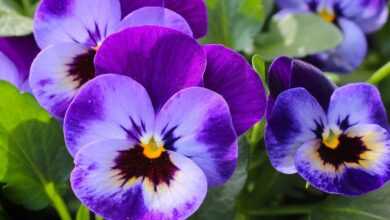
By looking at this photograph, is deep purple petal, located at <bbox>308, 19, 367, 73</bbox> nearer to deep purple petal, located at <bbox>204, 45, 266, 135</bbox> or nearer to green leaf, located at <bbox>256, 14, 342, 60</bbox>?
green leaf, located at <bbox>256, 14, 342, 60</bbox>

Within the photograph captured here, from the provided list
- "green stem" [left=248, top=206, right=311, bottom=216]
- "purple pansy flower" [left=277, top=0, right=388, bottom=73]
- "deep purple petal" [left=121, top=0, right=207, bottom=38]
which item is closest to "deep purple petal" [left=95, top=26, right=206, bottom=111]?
"deep purple petal" [left=121, top=0, right=207, bottom=38]

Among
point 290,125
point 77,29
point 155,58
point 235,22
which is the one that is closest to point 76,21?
point 77,29

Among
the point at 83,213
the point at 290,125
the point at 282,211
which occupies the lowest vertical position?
the point at 282,211

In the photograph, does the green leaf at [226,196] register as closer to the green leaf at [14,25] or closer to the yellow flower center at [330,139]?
the yellow flower center at [330,139]

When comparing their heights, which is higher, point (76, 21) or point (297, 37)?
point (76, 21)

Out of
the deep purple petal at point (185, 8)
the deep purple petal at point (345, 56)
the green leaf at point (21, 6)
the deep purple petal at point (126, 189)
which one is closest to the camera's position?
the deep purple petal at point (126, 189)

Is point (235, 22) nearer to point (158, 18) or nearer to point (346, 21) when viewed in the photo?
point (346, 21)

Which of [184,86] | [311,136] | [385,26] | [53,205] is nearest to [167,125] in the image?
[184,86]

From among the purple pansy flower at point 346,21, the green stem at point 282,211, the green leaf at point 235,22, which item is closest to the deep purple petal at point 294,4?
the purple pansy flower at point 346,21
